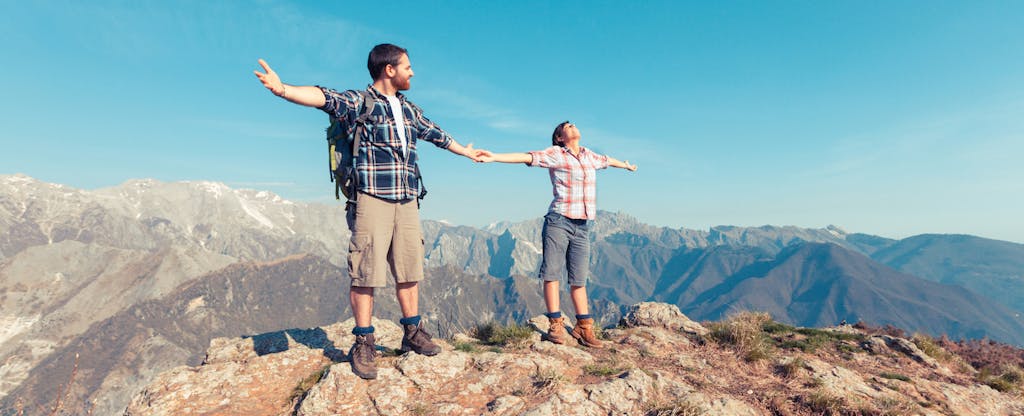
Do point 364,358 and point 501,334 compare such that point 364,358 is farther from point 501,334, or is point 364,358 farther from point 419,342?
point 501,334

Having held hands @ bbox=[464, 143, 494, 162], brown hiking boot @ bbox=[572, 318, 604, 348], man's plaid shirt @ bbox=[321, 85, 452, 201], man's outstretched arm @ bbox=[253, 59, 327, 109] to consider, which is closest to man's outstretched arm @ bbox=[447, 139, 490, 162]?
held hands @ bbox=[464, 143, 494, 162]

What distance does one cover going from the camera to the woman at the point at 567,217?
8.48 m

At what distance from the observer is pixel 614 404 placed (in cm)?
584

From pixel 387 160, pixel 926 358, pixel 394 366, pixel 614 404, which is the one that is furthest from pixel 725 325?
pixel 387 160

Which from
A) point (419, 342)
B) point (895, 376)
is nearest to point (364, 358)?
point (419, 342)

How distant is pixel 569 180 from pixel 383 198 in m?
3.63

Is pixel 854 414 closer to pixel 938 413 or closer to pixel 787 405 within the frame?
pixel 787 405

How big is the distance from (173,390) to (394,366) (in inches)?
124

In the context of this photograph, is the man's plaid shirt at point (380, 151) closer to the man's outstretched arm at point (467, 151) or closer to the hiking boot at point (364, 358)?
the man's outstretched arm at point (467, 151)

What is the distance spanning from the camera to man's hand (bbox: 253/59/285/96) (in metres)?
5.43

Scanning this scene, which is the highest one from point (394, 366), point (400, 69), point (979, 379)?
point (400, 69)

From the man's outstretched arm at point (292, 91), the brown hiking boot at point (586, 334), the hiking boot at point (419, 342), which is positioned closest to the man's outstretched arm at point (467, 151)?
the man's outstretched arm at point (292, 91)

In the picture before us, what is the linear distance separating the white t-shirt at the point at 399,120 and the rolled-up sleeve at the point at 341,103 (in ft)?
1.75

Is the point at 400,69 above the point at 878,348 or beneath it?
above
